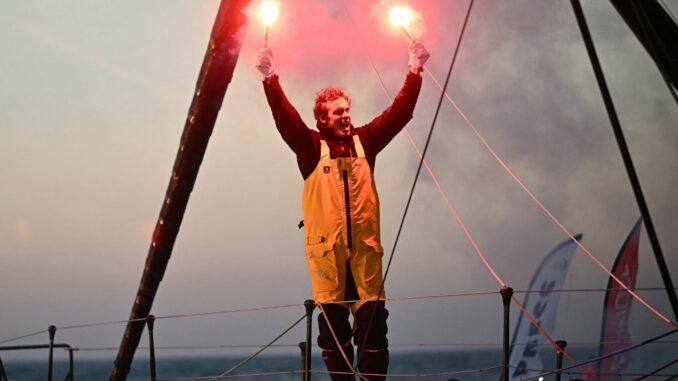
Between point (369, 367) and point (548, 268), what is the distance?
20.5 metres

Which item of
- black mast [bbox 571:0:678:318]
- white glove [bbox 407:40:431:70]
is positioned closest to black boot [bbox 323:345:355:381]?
white glove [bbox 407:40:431:70]

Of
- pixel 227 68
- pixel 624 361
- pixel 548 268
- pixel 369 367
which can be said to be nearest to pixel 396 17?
pixel 227 68

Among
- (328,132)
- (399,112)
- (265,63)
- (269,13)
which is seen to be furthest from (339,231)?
(269,13)

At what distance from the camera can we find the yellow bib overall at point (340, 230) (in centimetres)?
550

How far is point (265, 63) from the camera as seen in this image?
5.57 metres

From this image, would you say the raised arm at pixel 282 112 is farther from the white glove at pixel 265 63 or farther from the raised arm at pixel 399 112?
the raised arm at pixel 399 112

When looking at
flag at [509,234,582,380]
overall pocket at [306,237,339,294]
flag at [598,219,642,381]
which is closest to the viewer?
overall pocket at [306,237,339,294]

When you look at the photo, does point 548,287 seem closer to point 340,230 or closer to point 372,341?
point 372,341

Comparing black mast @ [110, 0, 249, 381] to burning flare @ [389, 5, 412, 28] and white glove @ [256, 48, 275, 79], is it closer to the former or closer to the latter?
white glove @ [256, 48, 275, 79]

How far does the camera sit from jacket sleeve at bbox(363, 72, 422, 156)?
19.3ft

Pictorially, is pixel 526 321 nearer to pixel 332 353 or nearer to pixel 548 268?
pixel 548 268

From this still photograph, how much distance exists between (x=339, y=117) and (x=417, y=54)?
652 mm

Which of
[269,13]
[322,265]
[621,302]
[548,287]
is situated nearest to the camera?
[322,265]

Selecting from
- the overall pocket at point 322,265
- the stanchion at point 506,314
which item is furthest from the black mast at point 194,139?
the stanchion at point 506,314
